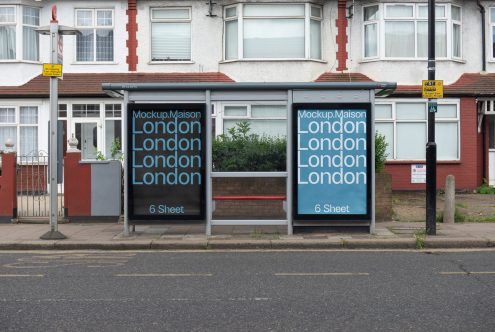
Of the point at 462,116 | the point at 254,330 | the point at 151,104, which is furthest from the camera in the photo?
the point at 462,116

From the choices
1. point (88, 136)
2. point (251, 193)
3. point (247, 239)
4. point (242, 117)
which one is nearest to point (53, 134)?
point (251, 193)

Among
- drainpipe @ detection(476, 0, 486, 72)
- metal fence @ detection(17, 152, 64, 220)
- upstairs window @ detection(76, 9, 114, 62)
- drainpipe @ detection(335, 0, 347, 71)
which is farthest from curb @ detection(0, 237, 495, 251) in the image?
drainpipe @ detection(476, 0, 486, 72)

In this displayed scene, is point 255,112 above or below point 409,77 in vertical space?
below

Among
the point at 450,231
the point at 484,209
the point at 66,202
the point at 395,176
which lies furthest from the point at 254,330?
the point at 395,176

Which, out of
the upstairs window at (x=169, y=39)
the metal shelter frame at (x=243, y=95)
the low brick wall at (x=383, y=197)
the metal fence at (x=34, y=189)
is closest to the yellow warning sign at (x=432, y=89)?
the metal shelter frame at (x=243, y=95)

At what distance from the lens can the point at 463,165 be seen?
2125 cm

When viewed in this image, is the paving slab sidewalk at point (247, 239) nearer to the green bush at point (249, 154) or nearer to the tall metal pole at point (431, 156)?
Answer: the tall metal pole at point (431, 156)

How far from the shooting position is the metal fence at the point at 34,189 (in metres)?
14.9

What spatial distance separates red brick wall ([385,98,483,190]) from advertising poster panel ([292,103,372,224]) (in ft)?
30.5

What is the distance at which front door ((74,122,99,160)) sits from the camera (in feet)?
71.5

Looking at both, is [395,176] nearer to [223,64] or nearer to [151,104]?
[223,64]

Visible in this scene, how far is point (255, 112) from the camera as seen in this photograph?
13.9m

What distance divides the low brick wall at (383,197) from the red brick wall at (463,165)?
23.5 ft

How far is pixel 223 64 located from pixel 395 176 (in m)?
6.90
